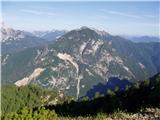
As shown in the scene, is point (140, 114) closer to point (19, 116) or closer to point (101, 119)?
point (101, 119)

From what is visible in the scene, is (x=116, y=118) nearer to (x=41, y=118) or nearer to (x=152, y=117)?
(x=152, y=117)

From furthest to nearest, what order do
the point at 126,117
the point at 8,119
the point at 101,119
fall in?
1. the point at 126,117
2. the point at 101,119
3. the point at 8,119

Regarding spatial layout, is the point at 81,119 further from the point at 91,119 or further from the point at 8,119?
the point at 8,119

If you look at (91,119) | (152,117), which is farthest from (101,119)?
(152,117)

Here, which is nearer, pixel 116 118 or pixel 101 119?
pixel 101 119

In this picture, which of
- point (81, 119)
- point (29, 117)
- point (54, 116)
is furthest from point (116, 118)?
point (29, 117)

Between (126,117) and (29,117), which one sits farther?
(126,117)

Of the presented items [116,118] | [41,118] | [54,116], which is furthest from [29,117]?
[116,118]

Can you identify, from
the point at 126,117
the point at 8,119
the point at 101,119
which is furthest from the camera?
the point at 126,117
